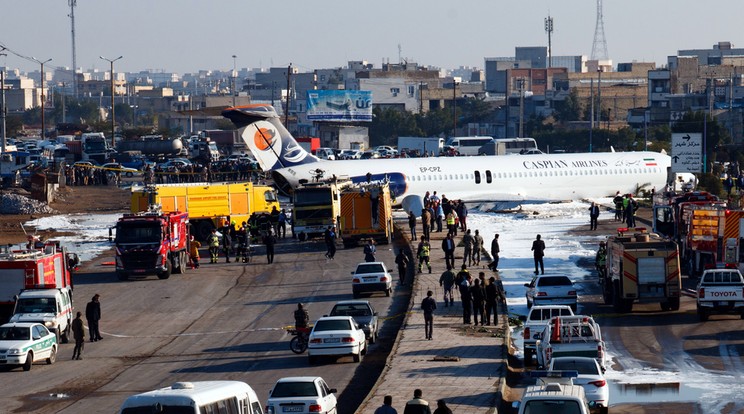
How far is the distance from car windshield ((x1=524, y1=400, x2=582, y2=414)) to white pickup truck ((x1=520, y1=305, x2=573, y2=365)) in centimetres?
1025

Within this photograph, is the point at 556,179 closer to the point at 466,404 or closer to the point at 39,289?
the point at 39,289

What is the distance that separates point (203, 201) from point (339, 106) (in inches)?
4031

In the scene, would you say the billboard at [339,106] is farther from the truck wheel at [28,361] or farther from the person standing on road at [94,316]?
the truck wheel at [28,361]

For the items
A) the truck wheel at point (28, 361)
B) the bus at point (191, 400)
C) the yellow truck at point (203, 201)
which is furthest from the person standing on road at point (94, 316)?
the yellow truck at point (203, 201)

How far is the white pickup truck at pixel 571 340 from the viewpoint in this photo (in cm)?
2528

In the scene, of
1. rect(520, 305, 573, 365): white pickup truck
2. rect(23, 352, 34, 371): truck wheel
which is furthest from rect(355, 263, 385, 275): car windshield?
rect(23, 352, 34, 371): truck wheel

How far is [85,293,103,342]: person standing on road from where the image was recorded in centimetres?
3347

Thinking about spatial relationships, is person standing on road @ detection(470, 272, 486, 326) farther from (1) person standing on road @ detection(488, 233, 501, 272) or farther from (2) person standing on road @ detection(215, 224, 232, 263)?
(2) person standing on road @ detection(215, 224, 232, 263)

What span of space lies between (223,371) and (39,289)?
26.1 feet

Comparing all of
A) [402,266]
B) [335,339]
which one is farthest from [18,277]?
[402,266]

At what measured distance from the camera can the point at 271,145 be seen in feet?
210

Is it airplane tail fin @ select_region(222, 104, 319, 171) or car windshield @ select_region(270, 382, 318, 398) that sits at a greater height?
airplane tail fin @ select_region(222, 104, 319, 171)

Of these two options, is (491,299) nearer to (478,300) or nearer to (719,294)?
(478,300)

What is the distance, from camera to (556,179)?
67000 millimetres
